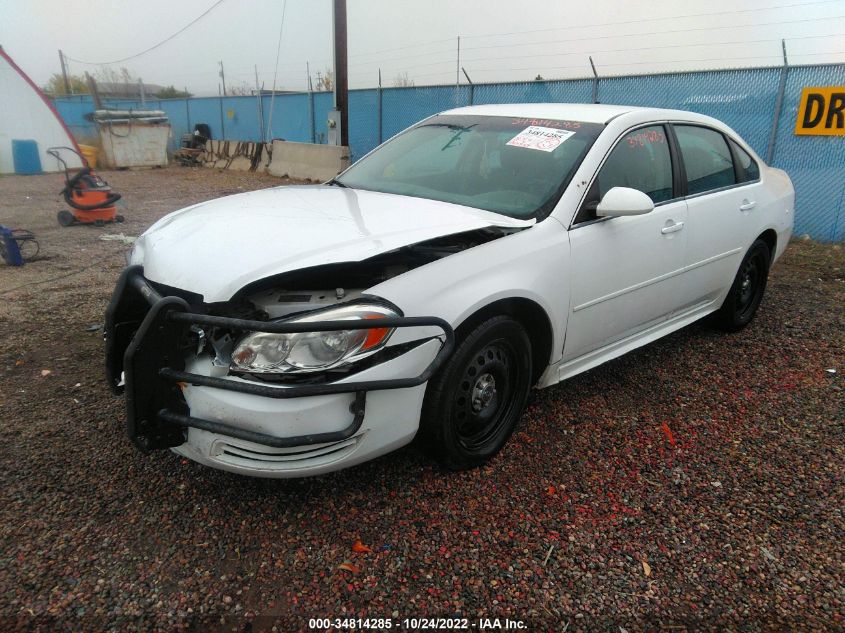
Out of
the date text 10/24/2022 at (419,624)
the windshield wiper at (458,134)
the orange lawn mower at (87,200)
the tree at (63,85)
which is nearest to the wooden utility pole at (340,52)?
the orange lawn mower at (87,200)

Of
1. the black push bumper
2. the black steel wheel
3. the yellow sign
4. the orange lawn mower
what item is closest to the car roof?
the black push bumper

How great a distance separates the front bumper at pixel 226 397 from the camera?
2.16 metres

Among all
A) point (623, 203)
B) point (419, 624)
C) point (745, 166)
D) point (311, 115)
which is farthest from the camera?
point (311, 115)

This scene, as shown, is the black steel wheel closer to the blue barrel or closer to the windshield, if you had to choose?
the blue barrel

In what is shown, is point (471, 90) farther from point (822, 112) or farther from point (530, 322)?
point (530, 322)

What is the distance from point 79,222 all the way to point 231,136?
15927 mm

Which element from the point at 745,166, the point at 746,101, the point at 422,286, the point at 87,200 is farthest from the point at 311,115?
the point at 422,286

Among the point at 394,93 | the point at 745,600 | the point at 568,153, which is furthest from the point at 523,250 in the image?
the point at 394,93

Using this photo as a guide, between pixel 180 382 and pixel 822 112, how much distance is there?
9.28m

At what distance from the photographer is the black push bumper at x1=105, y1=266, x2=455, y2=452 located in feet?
7.01

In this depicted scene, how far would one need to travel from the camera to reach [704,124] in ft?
14.0

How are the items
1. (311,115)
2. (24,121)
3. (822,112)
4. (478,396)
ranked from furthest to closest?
(311,115) < (24,121) < (822,112) < (478,396)

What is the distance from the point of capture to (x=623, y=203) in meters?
3.04

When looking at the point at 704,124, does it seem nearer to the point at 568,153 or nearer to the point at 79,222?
the point at 568,153
